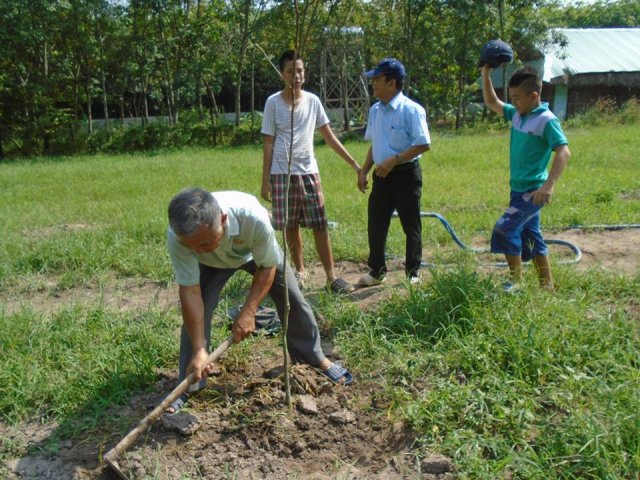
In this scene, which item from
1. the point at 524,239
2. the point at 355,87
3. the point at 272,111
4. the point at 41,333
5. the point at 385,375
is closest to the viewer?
the point at 385,375

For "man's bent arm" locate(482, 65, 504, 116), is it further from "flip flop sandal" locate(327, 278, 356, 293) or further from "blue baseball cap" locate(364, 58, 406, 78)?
"flip flop sandal" locate(327, 278, 356, 293)

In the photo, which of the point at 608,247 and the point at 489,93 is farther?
the point at 608,247

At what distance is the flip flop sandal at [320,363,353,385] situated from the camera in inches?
122

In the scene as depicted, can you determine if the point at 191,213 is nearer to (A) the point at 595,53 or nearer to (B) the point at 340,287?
(B) the point at 340,287

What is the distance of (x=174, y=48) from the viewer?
2042 centimetres

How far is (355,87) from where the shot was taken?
2445 centimetres


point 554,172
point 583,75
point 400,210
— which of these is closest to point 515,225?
point 554,172

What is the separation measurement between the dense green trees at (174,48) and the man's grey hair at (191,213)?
16061 millimetres

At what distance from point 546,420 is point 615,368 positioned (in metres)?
0.57

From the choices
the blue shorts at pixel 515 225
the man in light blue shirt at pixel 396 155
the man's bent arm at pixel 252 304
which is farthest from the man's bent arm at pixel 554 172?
the man's bent arm at pixel 252 304

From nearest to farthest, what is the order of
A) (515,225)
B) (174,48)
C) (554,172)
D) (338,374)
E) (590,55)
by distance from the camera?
(338,374) → (554,172) → (515,225) → (174,48) → (590,55)

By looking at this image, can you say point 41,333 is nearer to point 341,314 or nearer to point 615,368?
point 341,314

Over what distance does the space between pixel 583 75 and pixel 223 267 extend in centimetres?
2448

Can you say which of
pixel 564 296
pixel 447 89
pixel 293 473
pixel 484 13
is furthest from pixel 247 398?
pixel 447 89
